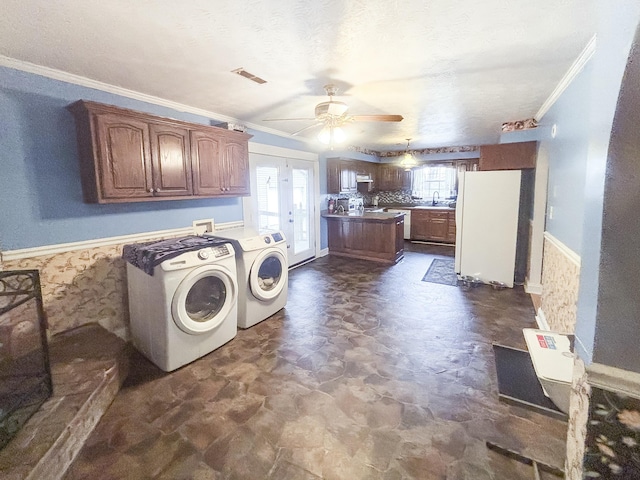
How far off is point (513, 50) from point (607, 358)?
6.38ft

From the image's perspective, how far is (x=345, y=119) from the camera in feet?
8.64

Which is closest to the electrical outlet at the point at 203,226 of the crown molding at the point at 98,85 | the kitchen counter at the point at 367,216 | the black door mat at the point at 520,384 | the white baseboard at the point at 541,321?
the crown molding at the point at 98,85

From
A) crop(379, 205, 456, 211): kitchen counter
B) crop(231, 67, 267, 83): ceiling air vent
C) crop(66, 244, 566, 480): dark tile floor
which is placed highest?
crop(231, 67, 267, 83): ceiling air vent

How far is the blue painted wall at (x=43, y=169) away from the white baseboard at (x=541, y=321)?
4.09 meters

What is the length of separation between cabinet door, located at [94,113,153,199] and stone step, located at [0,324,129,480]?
1.16 m

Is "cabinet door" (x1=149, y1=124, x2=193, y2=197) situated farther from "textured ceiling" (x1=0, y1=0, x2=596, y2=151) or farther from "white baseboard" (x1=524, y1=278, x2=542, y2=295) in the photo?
"white baseboard" (x1=524, y1=278, x2=542, y2=295)

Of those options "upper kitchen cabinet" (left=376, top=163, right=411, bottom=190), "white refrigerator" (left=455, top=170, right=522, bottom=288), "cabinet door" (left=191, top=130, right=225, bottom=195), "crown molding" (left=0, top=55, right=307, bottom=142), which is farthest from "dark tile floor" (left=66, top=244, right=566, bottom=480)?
"upper kitchen cabinet" (left=376, top=163, right=411, bottom=190)

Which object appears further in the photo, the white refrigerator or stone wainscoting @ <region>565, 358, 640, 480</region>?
the white refrigerator

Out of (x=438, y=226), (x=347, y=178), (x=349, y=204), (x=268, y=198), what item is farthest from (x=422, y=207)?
(x=268, y=198)

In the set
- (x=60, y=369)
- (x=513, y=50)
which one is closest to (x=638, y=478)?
(x=513, y=50)

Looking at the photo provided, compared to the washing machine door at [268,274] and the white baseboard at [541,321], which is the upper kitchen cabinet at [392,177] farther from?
the washing machine door at [268,274]

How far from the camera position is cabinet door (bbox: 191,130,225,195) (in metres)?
3.02

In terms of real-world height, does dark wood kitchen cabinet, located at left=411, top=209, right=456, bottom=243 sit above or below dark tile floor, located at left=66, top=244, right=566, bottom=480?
above

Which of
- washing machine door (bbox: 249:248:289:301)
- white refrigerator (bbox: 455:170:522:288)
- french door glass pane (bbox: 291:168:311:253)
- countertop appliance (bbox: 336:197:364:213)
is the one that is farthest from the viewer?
countertop appliance (bbox: 336:197:364:213)
